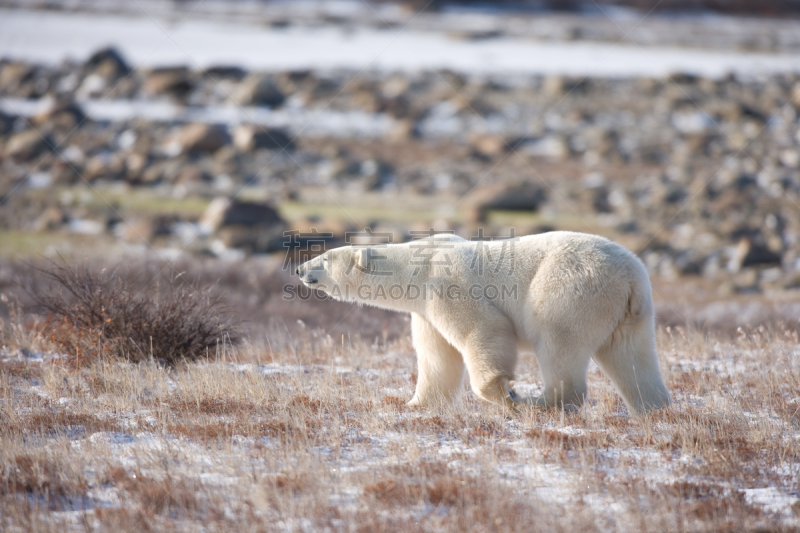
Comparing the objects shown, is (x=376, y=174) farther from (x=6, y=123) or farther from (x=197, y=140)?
(x=6, y=123)

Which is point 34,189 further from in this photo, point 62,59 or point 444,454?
point 444,454

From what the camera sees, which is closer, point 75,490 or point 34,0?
point 75,490

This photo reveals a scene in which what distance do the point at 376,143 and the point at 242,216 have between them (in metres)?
15.2

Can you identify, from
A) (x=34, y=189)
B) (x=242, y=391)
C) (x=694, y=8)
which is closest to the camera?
(x=242, y=391)

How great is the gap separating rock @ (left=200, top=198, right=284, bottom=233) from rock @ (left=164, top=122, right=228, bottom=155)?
35.5 feet

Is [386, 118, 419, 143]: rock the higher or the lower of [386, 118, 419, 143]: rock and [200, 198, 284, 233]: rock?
the higher

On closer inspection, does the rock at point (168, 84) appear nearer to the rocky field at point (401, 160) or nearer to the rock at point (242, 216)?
the rocky field at point (401, 160)

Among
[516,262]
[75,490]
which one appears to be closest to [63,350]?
[75,490]

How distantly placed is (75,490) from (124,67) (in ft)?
159

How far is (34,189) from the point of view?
90.2 ft

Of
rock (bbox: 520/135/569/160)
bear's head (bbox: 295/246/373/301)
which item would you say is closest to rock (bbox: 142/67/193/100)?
rock (bbox: 520/135/569/160)

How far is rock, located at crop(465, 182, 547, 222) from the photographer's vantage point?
27.1 m

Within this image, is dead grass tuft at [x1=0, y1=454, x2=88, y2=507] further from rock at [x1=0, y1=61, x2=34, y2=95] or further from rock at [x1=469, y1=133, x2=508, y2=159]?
rock at [x1=0, y1=61, x2=34, y2=95]

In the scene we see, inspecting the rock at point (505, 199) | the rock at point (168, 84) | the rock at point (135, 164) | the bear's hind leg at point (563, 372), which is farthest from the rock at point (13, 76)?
the bear's hind leg at point (563, 372)
